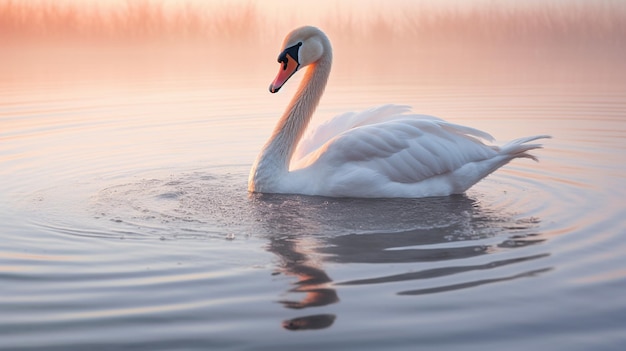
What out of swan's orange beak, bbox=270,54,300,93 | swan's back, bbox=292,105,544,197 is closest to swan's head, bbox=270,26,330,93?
swan's orange beak, bbox=270,54,300,93

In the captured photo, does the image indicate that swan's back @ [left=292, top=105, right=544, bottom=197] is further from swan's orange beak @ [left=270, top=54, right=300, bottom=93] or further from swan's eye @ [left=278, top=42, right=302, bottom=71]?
swan's eye @ [left=278, top=42, right=302, bottom=71]

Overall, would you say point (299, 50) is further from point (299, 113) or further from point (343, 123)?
point (343, 123)

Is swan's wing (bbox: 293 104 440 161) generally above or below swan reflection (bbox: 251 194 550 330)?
above

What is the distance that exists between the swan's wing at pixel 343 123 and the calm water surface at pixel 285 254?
67cm

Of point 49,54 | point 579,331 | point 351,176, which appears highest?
point 49,54

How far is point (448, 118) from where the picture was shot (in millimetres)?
12562

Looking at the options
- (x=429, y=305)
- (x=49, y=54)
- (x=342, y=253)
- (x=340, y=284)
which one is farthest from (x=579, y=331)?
(x=49, y=54)

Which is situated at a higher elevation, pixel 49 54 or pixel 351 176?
pixel 49 54

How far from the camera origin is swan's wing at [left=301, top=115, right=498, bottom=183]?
7.57 metres

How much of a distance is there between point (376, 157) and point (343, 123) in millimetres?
901

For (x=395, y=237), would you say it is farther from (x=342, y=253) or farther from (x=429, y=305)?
(x=429, y=305)

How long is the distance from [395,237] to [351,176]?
1.31m

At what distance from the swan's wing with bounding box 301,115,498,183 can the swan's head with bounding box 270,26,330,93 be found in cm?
83

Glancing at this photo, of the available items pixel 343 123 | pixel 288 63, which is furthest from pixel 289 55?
pixel 343 123
